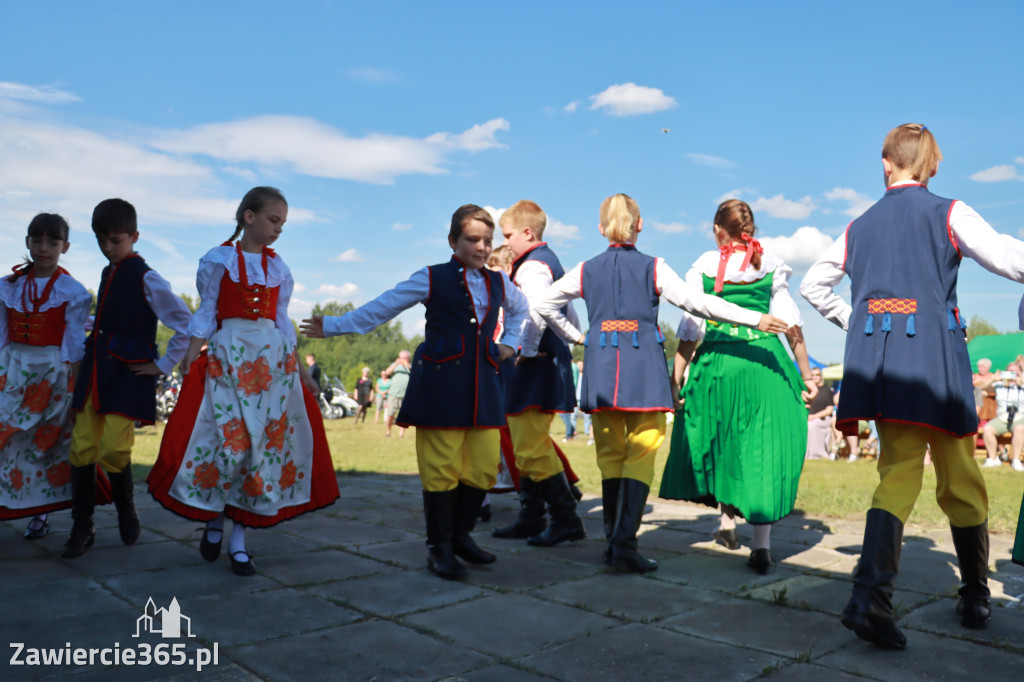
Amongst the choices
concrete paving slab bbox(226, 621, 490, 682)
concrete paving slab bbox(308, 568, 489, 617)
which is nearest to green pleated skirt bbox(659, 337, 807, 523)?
concrete paving slab bbox(308, 568, 489, 617)

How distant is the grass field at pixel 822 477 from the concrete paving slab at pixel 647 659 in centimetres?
359

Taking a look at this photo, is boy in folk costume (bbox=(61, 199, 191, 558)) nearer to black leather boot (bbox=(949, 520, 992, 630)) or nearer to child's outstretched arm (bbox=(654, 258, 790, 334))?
child's outstretched arm (bbox=(654, 258, 790, 334))

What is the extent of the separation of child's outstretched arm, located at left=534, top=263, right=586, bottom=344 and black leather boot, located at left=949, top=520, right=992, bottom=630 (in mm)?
2102

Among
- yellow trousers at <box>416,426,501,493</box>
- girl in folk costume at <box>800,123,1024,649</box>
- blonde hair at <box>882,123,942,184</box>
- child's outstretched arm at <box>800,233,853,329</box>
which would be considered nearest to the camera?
girl in folk costume at <box>800,123,1024,649</box>

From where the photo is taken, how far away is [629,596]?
3533mm

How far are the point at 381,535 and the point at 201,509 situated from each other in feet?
4.22

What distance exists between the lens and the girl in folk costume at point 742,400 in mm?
4164

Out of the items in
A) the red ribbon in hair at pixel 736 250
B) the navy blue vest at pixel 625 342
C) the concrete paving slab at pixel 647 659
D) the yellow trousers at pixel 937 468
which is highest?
the red ribbon in hair at pixel 736 250

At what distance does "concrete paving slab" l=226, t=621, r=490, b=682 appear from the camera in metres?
2.54

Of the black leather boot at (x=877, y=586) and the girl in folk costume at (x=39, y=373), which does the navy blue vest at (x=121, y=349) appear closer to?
the girl in folk costume at (x=39, y=373)

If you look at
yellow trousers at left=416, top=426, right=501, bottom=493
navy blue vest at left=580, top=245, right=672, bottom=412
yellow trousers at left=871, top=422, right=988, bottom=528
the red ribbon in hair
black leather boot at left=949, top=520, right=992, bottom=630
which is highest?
the red ribbon in hair

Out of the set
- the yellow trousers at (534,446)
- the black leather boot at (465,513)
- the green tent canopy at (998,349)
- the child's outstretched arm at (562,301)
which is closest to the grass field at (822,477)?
the yellow trousers at (534,446)

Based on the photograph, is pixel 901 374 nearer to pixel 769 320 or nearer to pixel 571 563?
pixel 769 320

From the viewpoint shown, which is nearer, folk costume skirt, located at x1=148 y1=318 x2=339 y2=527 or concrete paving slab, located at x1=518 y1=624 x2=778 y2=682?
concrete paving slab, located at x1=518 y1=624 x2=778 y2=682
